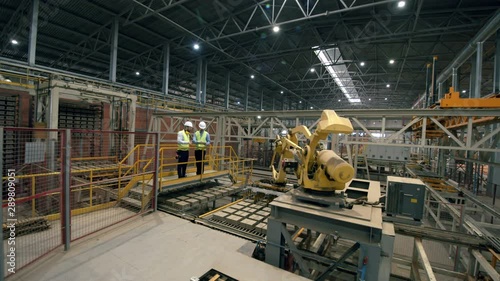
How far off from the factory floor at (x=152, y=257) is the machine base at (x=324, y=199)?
1.27 metres

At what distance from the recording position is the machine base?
3.64 m

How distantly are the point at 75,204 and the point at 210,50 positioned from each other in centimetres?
1458

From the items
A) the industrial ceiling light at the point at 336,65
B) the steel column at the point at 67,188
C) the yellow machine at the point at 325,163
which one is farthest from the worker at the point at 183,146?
the industrial ceiling light at the point at 336,65

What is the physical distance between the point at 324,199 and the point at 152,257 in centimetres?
359

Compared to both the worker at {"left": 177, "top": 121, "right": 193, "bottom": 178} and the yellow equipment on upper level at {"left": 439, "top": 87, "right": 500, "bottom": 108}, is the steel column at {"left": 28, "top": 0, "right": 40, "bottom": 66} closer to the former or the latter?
the worker at {"left": 177, "top": 121, "right": 193, "bottom": 178}

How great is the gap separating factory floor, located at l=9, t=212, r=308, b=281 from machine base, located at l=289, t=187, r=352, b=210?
4.16 ft

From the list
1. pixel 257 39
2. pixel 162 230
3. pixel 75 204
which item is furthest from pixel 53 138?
pixel 257 39

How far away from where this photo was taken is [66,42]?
15.6m

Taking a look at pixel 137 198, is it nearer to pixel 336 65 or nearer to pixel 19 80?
pixel 19 80

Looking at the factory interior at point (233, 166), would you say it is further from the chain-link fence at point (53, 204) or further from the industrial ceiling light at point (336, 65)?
the industrial ceiling light at point (336, 65)

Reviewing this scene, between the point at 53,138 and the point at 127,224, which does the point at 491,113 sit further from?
the point at 53,138

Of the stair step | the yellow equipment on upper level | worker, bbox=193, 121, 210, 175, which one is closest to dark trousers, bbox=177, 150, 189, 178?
worker, bbox=193, 121, 210, 175

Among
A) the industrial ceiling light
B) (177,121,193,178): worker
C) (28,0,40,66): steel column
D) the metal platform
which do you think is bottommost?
the metal platform

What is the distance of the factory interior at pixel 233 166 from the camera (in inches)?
147
